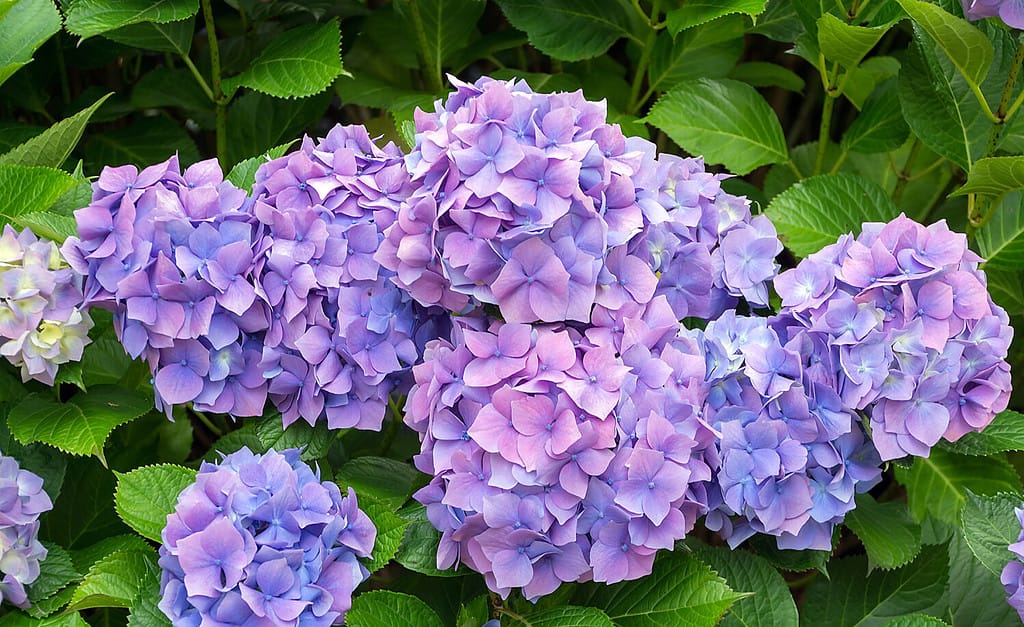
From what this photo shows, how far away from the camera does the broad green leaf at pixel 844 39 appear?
1328mm

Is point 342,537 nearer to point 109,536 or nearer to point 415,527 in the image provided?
point 415,527

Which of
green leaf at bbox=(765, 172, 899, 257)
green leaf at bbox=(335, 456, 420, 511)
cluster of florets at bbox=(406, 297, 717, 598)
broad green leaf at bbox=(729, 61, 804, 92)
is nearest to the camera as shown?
cluster of florets at bbox=(406, 297, 717, 598)

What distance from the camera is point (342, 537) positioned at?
99 centimetres

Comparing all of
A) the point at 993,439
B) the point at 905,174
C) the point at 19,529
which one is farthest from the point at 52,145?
the point at 905,174

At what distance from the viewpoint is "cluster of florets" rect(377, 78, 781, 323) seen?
934 millimetres

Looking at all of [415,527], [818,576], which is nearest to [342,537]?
[415,527]

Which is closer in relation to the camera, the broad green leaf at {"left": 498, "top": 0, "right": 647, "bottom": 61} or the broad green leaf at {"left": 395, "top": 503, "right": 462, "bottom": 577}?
the broad green leaf at {"left": 395, "top": 503, "right": 462, "bottom": 577}

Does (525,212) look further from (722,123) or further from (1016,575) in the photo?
(722,123)

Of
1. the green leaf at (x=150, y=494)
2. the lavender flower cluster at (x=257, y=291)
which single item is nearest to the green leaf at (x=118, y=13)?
the lavender flower cluster at (x=257, y=291)

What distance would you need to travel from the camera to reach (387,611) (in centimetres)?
100

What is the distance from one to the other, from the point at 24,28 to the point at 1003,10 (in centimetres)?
110

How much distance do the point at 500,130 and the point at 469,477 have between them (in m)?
0.29

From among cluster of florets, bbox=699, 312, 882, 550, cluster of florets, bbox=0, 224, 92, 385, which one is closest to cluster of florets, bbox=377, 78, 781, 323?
cluster of florets, bbox=699, 312, 882, 550

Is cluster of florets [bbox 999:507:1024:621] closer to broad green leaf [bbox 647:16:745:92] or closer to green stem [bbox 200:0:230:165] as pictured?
broad green leaf [bbox 647:16:745:92]
